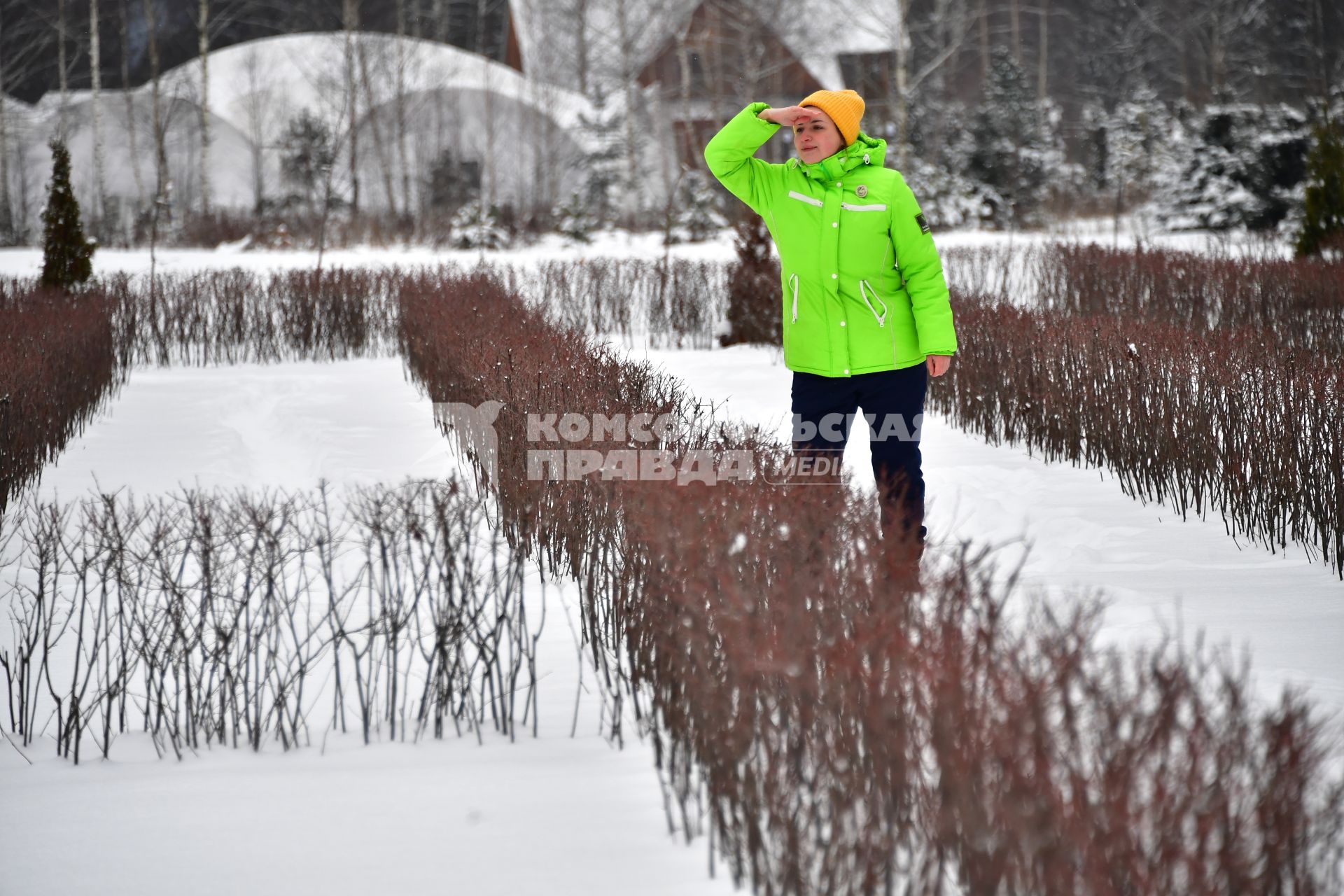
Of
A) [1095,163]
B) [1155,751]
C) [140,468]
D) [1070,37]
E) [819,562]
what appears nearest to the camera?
[1155,751]

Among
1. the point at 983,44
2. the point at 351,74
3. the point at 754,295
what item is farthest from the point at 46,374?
the point at 983,44

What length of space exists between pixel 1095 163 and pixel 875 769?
30.9 meters

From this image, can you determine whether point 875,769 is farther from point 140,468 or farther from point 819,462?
point 140,468

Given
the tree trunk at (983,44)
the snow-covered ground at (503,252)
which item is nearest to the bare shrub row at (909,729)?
the snow-covered ground at (503,252)

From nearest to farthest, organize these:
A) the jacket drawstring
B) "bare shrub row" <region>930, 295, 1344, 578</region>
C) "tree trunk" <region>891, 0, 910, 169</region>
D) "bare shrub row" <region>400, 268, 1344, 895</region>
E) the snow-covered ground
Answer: "bare shrub row" <region>400, 268, 1344, 895</region>, the jacket drawstring, "bare shrub row" <region>930, 295, 1344, 578</region>, the snow-covered ground, "tree trunk" <region>891, 0, 910, 169</region>

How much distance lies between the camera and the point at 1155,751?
5.33 feet

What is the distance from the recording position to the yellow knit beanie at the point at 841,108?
3529 mm

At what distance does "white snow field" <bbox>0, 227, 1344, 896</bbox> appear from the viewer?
7.44 feet

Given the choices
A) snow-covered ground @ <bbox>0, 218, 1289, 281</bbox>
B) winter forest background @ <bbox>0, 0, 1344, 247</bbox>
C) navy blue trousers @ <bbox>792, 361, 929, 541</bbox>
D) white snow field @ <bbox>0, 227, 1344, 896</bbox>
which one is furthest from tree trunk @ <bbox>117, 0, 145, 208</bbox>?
navy blue trousers @ <bbox>792, 361, 929, 541</bbox>

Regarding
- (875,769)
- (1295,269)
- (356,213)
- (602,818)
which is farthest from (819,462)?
(356,213)

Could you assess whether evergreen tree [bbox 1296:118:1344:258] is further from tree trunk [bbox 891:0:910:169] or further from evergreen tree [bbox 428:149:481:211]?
evergreen tree [bbox 428:149:481:211]

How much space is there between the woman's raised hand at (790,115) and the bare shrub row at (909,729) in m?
0.99

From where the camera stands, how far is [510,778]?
8.75ft

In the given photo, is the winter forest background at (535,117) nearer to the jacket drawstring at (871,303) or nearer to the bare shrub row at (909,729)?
the jacket drawstring at (871,303)
